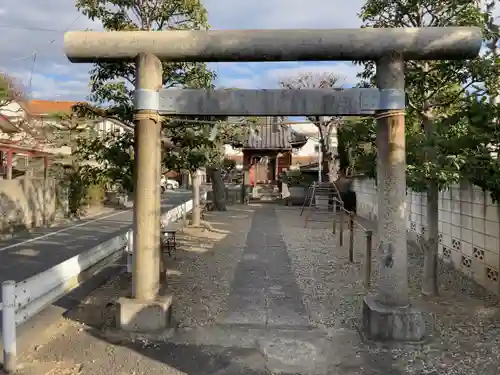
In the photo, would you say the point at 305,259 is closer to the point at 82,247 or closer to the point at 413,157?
the point at 413,157

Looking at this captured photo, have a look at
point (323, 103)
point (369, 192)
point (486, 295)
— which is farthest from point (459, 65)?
point (369, 192)

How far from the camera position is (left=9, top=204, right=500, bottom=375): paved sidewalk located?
15.1 feet

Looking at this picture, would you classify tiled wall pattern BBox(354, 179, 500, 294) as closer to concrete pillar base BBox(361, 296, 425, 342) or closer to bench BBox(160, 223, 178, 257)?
concrete pillar base BBox(361, 296, 425, 342)

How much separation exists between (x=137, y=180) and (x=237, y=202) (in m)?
24.9

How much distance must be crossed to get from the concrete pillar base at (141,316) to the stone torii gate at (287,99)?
1cm

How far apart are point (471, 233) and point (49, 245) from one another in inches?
444

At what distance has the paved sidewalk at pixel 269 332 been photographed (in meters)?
4.62

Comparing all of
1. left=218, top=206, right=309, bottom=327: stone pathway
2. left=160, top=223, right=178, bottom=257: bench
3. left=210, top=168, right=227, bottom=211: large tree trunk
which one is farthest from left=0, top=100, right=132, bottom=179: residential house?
left=218, top=206, right=309, bottom=327: stone pathway

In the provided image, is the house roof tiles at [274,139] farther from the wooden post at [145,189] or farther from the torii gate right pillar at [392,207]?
the torii gate right pillar at [392,207]

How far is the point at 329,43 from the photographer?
17.9ft

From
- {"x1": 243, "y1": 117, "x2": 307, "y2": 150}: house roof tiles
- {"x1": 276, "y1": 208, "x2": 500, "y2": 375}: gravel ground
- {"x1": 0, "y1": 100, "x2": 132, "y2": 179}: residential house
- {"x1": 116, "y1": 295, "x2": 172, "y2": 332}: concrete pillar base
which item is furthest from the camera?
{"x1": 243, "y1": 117, "x2": 307, "y2": 150}: house roof tiles

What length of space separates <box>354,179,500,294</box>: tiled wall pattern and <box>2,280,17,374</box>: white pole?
653 cm

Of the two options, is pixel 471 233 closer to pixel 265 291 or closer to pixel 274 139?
pixel 265 291

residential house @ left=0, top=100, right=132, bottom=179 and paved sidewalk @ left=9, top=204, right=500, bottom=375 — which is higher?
residential house @ left=0, top=100, right=132, bottom=179
